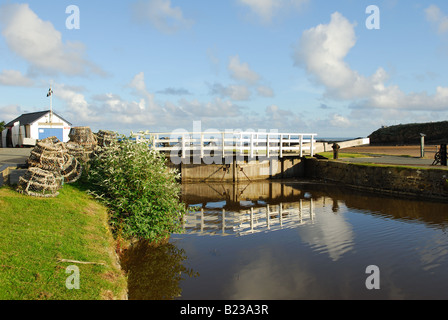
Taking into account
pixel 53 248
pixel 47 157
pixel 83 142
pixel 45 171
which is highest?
pixel 83 142

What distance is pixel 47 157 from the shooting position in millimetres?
11695

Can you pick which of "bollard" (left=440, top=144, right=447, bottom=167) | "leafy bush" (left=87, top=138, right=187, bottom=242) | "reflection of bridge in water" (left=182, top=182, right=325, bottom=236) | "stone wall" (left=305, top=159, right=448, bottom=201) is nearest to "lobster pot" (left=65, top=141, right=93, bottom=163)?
"leafy bush" (left=87, top=138, right=187, bottom=242)

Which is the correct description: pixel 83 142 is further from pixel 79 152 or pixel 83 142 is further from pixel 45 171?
pixel 45 171

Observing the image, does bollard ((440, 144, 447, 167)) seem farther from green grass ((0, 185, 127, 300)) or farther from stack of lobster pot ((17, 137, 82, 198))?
stack of lobster pot ((17, 137, 82, 198))

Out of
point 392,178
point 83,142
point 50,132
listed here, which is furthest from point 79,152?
point 50,132

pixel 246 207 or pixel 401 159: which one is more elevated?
pixel 401 159

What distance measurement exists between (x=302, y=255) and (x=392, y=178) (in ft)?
38.8

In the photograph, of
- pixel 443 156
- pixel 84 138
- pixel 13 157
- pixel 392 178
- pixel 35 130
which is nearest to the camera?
pixel 84 138

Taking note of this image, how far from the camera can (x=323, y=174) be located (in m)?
24.8

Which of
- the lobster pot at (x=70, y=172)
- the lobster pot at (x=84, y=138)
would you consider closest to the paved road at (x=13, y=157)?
the lobster pot at (x=84, y=138)

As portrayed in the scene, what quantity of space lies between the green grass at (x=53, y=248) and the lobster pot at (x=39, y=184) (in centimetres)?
28
